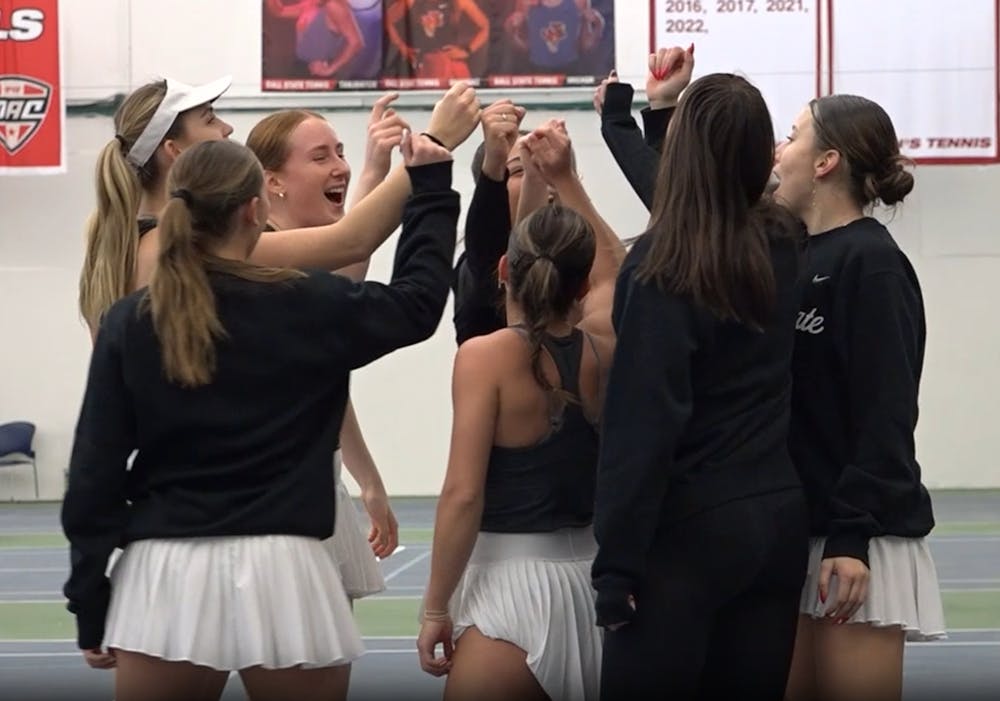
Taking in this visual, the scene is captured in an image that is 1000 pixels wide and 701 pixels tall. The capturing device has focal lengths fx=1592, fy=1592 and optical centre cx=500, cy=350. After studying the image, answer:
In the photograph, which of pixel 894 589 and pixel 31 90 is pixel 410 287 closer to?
pixel 894 589

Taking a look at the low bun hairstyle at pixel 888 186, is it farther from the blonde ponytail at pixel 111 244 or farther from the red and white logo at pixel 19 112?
the red and white logo at pixel 19 112

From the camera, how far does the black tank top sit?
3094 mm

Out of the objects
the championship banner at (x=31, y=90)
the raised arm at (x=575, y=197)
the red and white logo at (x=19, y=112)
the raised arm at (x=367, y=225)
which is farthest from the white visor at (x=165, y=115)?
the red and white logo at (x=19, y=112)

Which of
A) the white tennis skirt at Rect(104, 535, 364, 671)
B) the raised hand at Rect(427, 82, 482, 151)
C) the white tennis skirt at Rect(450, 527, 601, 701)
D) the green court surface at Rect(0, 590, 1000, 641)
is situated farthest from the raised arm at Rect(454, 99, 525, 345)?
the green court surface at Rect(0, 590, 1000, 641)

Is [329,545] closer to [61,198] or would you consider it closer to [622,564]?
[622,564]

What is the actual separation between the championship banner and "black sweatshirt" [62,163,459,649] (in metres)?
12.1

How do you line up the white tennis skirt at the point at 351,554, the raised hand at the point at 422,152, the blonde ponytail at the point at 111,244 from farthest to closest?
the white tennis skirt at the point at 351,554, the blonde ponytail at the point at 111,244, the raised hand at the point at 422,152

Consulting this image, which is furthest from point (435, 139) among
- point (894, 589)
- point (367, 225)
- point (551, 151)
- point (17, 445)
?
point (17, 445)

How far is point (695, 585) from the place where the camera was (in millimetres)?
2701

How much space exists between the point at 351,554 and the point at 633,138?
1.11m

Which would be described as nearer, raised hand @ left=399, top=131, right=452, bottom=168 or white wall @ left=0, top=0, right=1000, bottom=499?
raised hand @ left=399, top=131, right=452, bottom=168

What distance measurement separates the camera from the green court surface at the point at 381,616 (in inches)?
298


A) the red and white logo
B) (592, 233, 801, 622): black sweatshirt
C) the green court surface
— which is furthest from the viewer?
the red and white logo

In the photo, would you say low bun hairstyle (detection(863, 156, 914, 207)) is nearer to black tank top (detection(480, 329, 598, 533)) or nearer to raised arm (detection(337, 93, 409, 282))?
black tank top (detection(480, 329, 598, 533))
